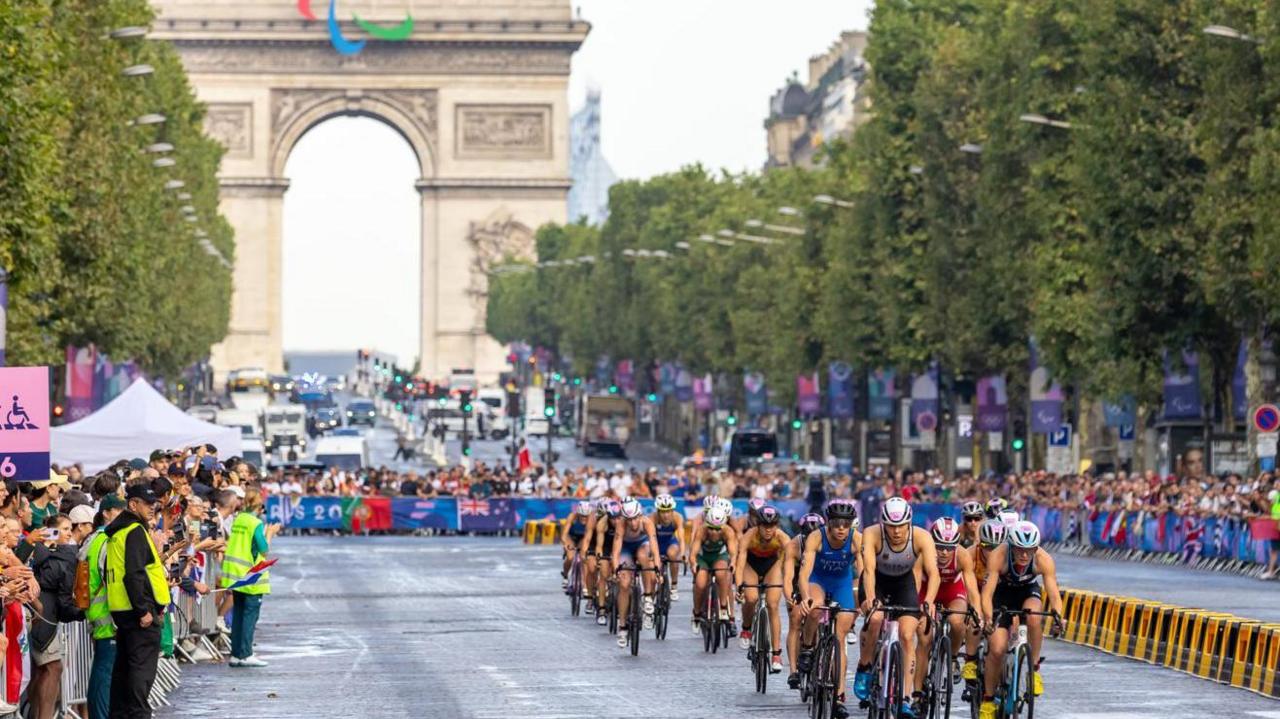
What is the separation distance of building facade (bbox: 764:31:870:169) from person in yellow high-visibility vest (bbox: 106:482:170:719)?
11560 centimetres

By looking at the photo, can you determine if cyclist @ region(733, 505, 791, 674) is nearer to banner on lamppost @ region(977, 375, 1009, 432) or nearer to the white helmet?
the white helmet

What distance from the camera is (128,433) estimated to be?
158 ft

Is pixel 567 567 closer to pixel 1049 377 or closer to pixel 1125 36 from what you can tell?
pixel 1125 36

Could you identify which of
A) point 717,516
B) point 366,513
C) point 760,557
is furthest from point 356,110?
point 760,557

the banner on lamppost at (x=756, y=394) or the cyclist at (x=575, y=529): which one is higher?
the banner on lamppost at (x=756, y=394)

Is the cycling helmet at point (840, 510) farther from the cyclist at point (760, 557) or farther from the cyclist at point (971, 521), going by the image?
the cyclist at point (760, 557)

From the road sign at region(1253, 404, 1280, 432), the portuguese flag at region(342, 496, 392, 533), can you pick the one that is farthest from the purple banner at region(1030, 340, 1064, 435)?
the road sign at region(1253, 404, 1280, 432)

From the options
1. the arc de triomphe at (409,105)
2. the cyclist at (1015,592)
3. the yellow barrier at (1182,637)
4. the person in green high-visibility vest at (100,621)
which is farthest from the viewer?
the arc de triomphe at (409,105)

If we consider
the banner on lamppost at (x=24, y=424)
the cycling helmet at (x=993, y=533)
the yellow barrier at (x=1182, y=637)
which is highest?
the banner on lamppost at (x=24, y=424)

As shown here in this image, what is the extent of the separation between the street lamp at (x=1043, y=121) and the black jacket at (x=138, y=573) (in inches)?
1493

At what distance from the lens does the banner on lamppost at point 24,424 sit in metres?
25.7

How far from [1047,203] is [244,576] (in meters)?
35.9

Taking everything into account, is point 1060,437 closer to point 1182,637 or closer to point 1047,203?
point 1047,203

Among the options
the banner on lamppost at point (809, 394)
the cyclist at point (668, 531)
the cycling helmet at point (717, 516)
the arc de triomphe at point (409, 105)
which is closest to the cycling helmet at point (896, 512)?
the cycling helmet at point (717, 516)
